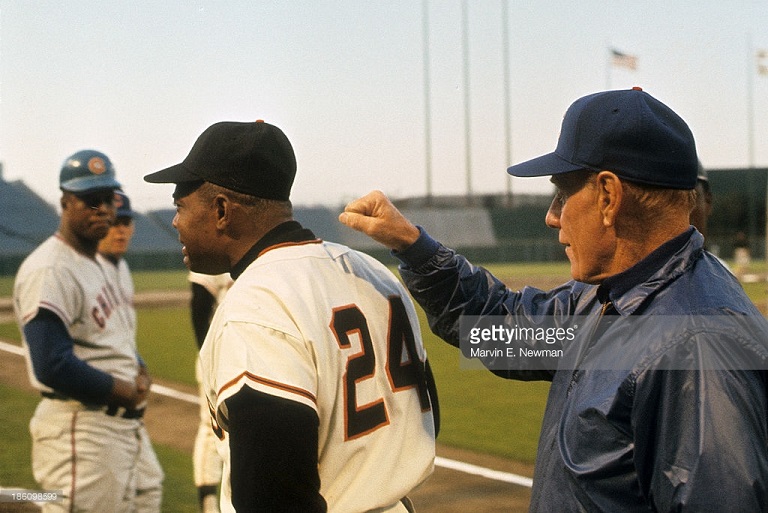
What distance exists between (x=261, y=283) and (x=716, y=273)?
35.4 inches

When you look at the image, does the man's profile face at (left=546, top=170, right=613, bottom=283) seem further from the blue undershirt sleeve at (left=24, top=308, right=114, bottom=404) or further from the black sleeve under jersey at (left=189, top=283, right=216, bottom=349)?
the black sleeve under jersey at (left=189, top=283, right=216, bottom=349)

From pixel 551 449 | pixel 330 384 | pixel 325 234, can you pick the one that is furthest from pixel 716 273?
pixel 325 234

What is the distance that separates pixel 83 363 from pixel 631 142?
2.77 metres

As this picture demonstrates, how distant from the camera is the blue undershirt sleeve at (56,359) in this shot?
354cm

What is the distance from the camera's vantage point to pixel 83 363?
11.9 feet

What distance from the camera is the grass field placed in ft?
21.5

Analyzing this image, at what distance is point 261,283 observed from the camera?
1.74 meters

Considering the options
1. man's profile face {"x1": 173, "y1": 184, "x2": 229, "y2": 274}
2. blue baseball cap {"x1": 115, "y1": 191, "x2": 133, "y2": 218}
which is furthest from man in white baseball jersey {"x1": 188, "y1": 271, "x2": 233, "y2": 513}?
man's profile face {"x1": 173, "y1": 184, "x2": 229, "y2": 274}

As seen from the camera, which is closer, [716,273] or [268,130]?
[716,273]

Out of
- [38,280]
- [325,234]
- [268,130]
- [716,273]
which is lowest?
[325,234]

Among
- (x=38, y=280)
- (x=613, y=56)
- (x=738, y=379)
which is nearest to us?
(x=738, y=379)

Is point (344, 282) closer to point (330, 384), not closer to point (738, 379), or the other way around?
point (330, 384)

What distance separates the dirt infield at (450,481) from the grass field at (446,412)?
25 cm

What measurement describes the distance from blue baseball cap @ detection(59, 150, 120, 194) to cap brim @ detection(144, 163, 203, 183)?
2.19 metres
